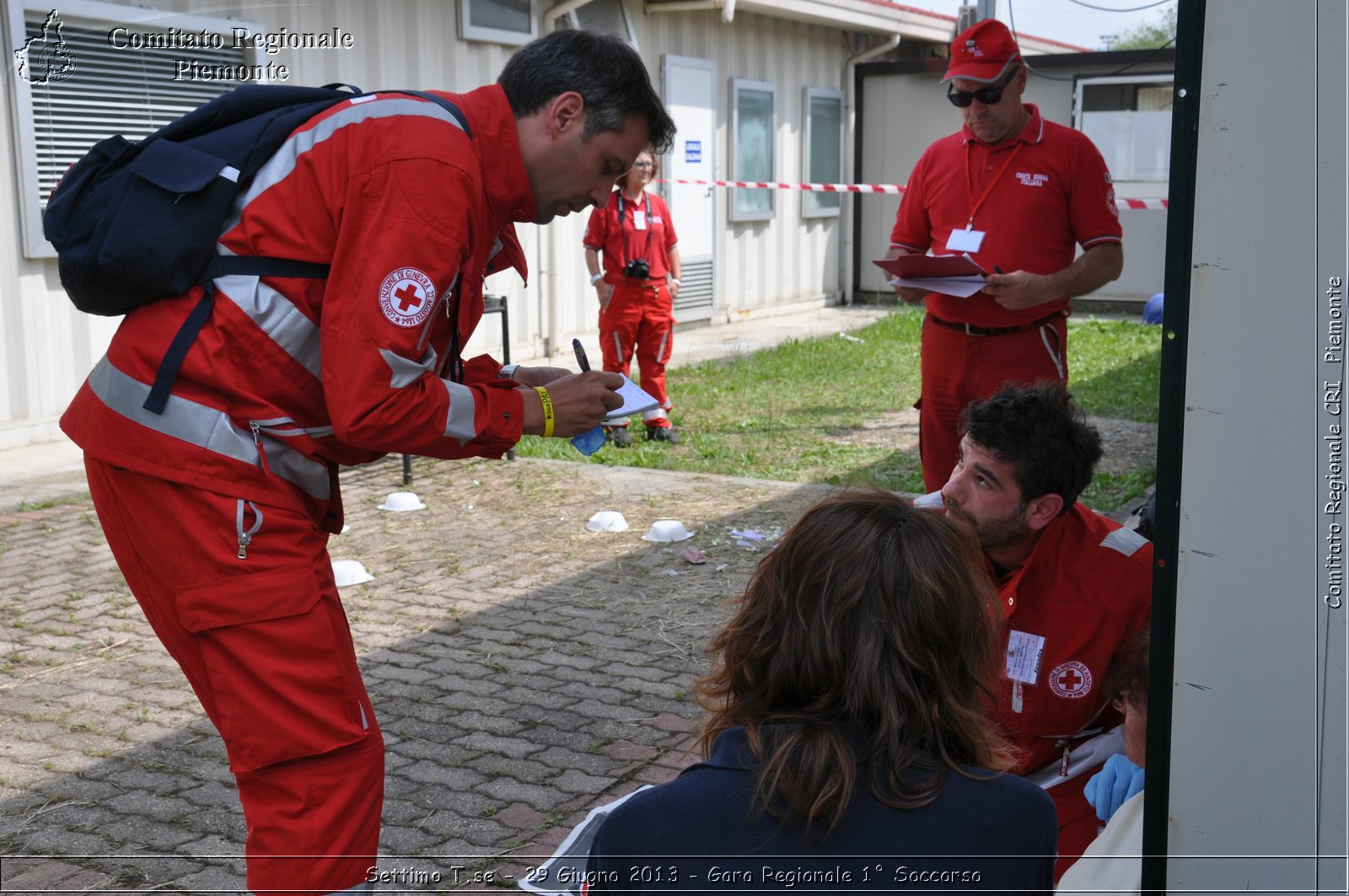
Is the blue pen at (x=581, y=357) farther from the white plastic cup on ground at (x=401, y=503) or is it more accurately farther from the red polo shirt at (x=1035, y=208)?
the white plastic cup on ground at (x=401, y=503)

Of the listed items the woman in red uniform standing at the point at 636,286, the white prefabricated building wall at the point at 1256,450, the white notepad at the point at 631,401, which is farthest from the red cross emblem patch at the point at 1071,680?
the woman in red uniform standing at the point at 636,286

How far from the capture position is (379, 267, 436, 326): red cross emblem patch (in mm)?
2160

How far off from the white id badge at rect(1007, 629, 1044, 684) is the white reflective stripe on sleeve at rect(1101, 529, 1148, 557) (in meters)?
0.30

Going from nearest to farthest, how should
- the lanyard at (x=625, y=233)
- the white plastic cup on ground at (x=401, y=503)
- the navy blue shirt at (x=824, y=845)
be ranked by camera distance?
the navy blue shirt at (x=824, y=845) → the white plastic cup on ground at (x=401, y=503) → the lanyard at (x=625, y=233)

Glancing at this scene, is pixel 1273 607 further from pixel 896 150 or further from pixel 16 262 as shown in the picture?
pixel 896 150

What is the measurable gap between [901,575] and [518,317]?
11.2m

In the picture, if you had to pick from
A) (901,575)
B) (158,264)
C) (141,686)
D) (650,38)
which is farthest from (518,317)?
(901,575)

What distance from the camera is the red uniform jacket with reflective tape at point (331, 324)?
217 cm

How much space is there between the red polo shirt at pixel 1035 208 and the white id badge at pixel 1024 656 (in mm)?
2221

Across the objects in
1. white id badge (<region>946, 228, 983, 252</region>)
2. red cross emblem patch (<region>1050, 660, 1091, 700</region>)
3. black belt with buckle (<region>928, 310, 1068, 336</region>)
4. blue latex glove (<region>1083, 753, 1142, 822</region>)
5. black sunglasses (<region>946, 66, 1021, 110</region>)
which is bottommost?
blue latex glove (<region>1083, 753, 1142, 822</region>)

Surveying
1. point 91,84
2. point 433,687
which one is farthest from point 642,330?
point 433,687

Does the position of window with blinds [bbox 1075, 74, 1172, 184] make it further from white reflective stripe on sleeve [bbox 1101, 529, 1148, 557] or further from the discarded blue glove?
the discarded blue glove

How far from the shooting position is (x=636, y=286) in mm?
9367

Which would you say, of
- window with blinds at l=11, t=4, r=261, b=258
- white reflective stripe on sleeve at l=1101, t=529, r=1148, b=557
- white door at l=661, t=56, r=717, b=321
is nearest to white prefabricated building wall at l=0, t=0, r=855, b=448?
window with blinds at l=11, t=4, r=261, b=258
